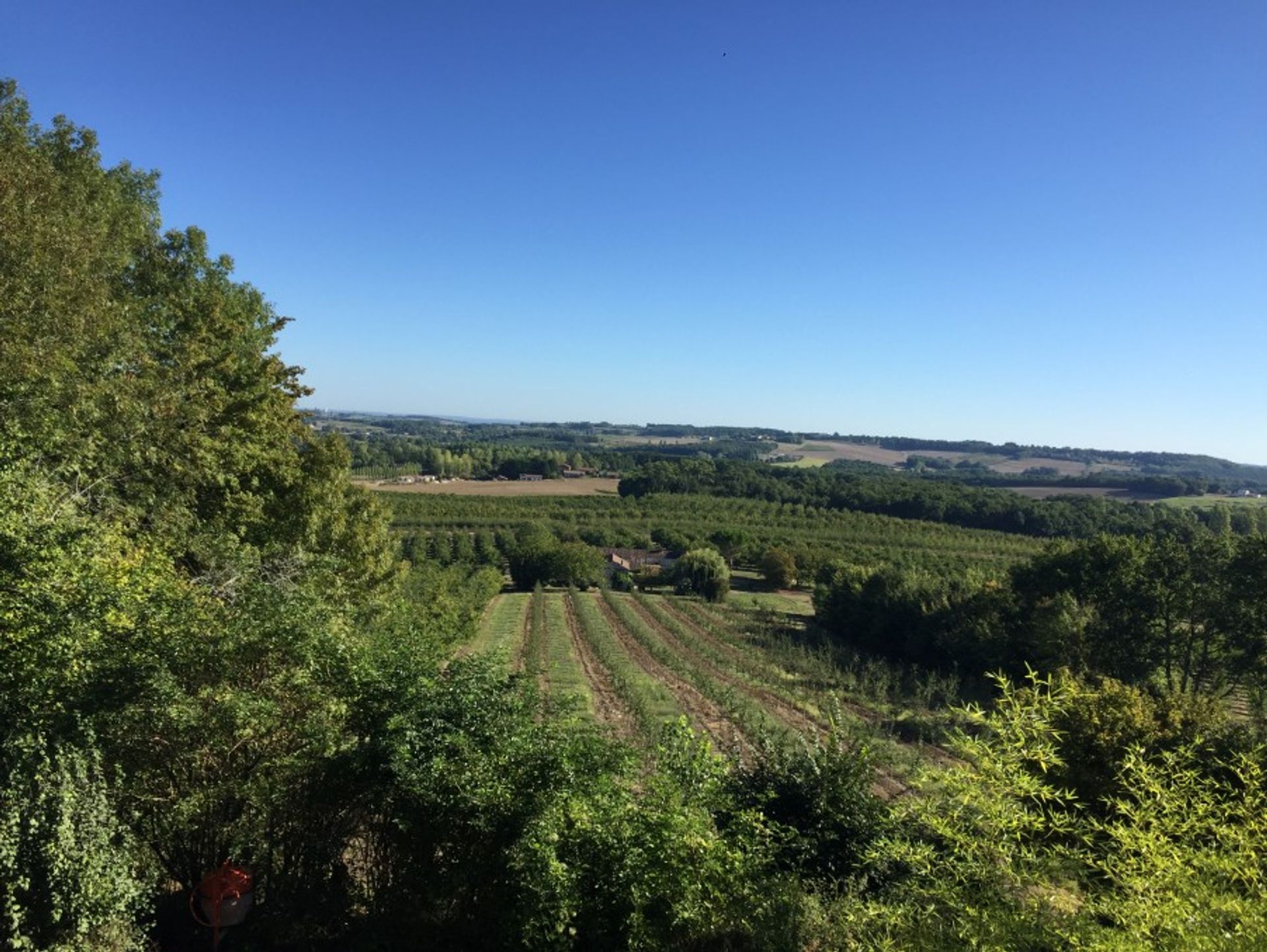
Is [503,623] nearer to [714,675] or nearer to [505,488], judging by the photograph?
[714,675]

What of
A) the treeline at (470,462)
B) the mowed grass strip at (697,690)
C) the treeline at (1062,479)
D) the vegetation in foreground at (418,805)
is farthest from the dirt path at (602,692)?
the treeline at (1062,479)

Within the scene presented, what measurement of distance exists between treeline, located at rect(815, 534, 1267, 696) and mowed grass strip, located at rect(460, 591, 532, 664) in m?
24.2

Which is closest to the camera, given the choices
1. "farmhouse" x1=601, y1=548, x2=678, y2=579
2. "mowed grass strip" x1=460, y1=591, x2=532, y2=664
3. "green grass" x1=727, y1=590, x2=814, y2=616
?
"mowed grass strip" x1=460, y1=591, x2=532, y2=664

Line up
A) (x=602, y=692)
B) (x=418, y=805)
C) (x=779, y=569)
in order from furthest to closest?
(x=779, y=569) → (x=602, y=692) → (x=418, y=805)

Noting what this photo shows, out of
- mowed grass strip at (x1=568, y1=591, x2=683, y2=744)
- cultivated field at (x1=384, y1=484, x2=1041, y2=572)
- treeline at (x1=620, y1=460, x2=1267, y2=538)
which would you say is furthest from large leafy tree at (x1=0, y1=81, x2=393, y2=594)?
treeline at (x1=620, y1=460, x2=1267, y2=538)

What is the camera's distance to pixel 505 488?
346 feet

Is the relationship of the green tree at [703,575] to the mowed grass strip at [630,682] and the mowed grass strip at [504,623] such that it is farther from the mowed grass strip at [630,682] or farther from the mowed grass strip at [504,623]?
the mowed grass strip at [504,623]

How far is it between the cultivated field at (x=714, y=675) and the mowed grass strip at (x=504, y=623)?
15 cm

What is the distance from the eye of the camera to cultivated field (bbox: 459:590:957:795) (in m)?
22.1

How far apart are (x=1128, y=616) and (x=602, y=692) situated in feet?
81.6

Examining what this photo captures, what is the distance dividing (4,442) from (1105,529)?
298ft

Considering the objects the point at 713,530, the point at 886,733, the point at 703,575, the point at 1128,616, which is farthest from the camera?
the point at 713,530

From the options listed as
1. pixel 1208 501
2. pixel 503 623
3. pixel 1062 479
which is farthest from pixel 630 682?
pixel 1062 479

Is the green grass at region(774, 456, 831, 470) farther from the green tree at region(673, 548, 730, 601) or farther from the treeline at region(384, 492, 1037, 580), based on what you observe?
the green tree at region(673, 548, 730, 601)
